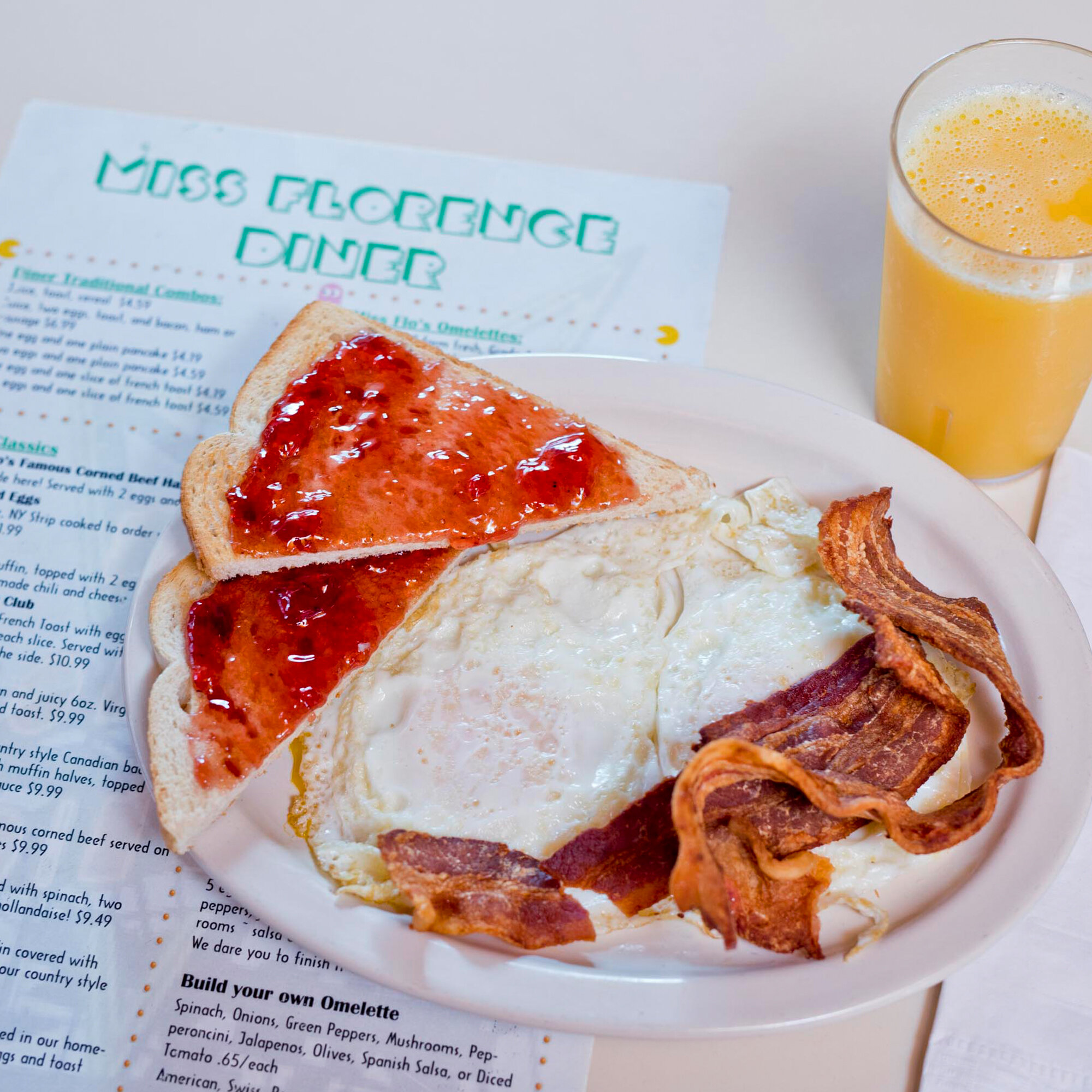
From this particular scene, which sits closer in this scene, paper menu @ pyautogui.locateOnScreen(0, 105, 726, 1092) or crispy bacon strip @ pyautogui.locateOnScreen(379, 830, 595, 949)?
crispy bacon strip @ pyautogui.locateOnScreen(379, 830, 595, 949)

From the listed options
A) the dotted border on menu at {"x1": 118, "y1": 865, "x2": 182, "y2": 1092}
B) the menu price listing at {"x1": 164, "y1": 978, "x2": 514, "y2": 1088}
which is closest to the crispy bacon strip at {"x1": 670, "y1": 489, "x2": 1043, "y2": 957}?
the menu price listing at {"x1": 164, "y1": 978, "x2": 514, "y2": 1088}

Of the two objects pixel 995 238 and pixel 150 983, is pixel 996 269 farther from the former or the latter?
pixel 150 983

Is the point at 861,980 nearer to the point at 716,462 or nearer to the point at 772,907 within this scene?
the point at 772,907

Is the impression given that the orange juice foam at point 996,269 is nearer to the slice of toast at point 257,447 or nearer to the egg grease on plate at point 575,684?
the egg grease on plate at point 575,684

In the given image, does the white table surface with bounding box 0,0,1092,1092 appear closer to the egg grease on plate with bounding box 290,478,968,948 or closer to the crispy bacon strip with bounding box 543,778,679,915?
the egg grease on plate with bounding box 290,478,968,948

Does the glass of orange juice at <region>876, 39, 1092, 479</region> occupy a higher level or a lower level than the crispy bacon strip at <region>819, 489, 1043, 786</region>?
higher

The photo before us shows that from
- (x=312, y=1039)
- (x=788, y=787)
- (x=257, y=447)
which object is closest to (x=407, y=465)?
(x=257, y=447)

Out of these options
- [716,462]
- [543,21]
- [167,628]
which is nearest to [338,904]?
[167,628]

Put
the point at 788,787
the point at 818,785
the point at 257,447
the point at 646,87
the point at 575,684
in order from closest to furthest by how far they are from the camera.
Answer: the point at 818,785, the point at 788,787, the point at 575,684, the point at 257,447, the point at 646,87
